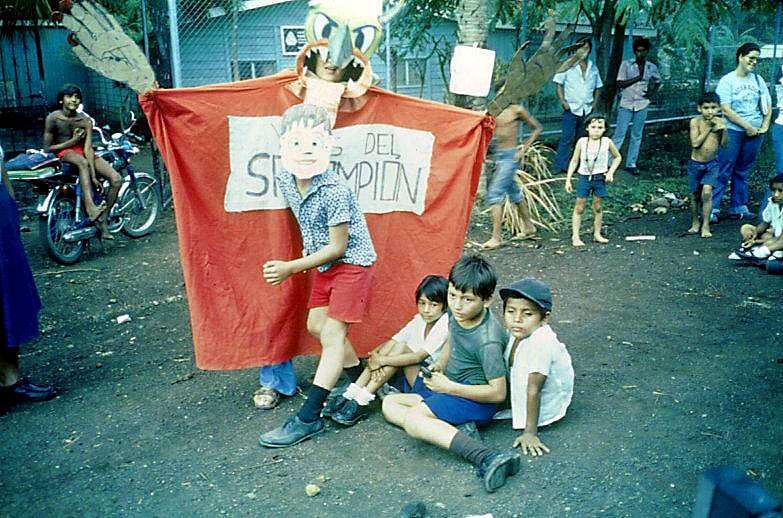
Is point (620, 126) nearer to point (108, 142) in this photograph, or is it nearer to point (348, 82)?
point (108, 142)

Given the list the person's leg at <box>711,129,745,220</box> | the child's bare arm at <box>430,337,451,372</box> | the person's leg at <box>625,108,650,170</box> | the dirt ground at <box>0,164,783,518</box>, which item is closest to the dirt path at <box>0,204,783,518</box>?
the dirt ground at <box>0,164,783,518</box>

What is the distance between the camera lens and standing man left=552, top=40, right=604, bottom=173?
995 cm

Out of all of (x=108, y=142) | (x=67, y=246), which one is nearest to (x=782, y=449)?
(x=67, y=246)

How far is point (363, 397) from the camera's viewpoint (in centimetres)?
397

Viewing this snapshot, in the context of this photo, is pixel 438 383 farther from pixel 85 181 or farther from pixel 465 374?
pixel 85 181

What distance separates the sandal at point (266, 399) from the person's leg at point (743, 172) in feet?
Answer: 20.3

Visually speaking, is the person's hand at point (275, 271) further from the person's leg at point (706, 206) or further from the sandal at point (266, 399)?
the person's leg at point (706, 206)

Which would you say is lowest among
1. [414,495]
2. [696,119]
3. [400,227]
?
[414,495]

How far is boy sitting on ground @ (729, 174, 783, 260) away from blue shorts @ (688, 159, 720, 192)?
0.79 m

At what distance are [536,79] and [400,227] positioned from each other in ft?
3.65

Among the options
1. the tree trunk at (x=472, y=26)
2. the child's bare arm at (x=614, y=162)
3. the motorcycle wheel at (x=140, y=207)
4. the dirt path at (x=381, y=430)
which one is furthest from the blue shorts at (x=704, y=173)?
the motorcycle wheel at (x=140, y=207)

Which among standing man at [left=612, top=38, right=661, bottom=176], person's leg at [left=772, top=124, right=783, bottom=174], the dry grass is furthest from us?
standing man at [left=612, top=38, right=661, bottom=176]

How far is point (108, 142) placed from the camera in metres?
7.84

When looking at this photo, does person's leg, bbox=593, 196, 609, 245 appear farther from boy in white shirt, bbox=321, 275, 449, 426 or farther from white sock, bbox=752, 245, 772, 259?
boy in white shirt, bbox=321, 275, 449, 426
